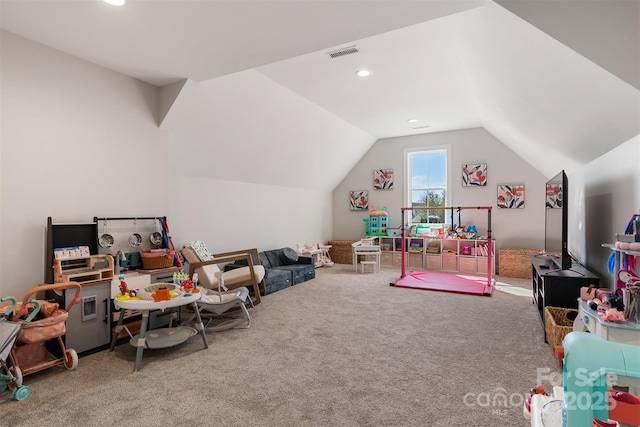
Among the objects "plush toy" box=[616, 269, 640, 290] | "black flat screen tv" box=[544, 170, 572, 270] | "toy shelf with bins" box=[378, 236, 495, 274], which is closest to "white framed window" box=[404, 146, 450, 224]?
"toy shelf with bins" box=[378, 236, 495, 274]

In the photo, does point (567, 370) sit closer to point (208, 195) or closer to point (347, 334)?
point (347, 334)

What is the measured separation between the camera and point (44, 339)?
265cm

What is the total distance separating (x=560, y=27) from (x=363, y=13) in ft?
4.16

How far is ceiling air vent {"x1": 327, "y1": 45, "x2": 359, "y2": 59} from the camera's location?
143 inches

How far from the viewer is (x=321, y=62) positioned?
400cm

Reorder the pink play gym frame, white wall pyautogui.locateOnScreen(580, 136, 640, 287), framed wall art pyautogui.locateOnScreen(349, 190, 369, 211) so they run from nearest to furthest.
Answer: white wall pyautogui.locateOnScreen(580, 136, 640, 287) < the pink play gym frame < framed wall art pyautogui.locateOnScreen(349, 190, 369, 211)

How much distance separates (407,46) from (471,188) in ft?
15.1

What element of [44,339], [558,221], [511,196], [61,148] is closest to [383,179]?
[511,196]

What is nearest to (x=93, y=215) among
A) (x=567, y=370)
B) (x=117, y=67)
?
(x=117, y=67)

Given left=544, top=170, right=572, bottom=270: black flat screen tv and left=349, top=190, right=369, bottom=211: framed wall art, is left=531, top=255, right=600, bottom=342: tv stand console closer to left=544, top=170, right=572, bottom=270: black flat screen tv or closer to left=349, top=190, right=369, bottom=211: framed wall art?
left=544, top=170, right=572, bottom=270: black flat screen tv

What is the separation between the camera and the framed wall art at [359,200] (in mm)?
8508

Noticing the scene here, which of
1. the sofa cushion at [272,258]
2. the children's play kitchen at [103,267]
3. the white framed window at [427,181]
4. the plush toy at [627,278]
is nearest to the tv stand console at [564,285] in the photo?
the plush toy at [627,278]

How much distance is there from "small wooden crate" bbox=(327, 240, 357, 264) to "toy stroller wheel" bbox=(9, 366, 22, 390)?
21.0 ft

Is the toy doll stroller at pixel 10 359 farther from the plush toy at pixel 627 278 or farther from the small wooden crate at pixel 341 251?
the small wooden crate at pixel 341 251
